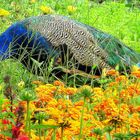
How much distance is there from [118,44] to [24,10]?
6.60 ft

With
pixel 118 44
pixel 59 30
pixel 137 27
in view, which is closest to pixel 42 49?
Answer: pixel 59 30

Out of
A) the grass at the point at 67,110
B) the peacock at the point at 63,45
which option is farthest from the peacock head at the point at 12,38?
the grass at the point at 67,110

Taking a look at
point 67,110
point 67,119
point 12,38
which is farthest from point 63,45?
point 67,119

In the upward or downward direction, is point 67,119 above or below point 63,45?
above

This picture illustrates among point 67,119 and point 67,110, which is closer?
point 67,119

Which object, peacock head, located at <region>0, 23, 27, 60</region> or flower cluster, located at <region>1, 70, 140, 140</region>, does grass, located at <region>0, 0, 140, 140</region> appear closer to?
flower cluster, located at <region>1, 70, 140, 140</region>

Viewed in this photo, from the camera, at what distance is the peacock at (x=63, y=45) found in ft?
15.5

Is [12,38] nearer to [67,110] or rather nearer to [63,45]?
[63,45]

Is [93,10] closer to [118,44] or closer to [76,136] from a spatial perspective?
[118,44]

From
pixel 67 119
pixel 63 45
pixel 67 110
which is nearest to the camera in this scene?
pixel 67 119

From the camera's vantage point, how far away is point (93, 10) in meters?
7.07

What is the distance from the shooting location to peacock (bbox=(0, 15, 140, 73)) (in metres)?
4.71

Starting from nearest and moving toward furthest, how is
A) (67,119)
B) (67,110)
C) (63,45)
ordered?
(67,119) → (67,110) → (63,45)

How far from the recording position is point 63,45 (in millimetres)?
4836
